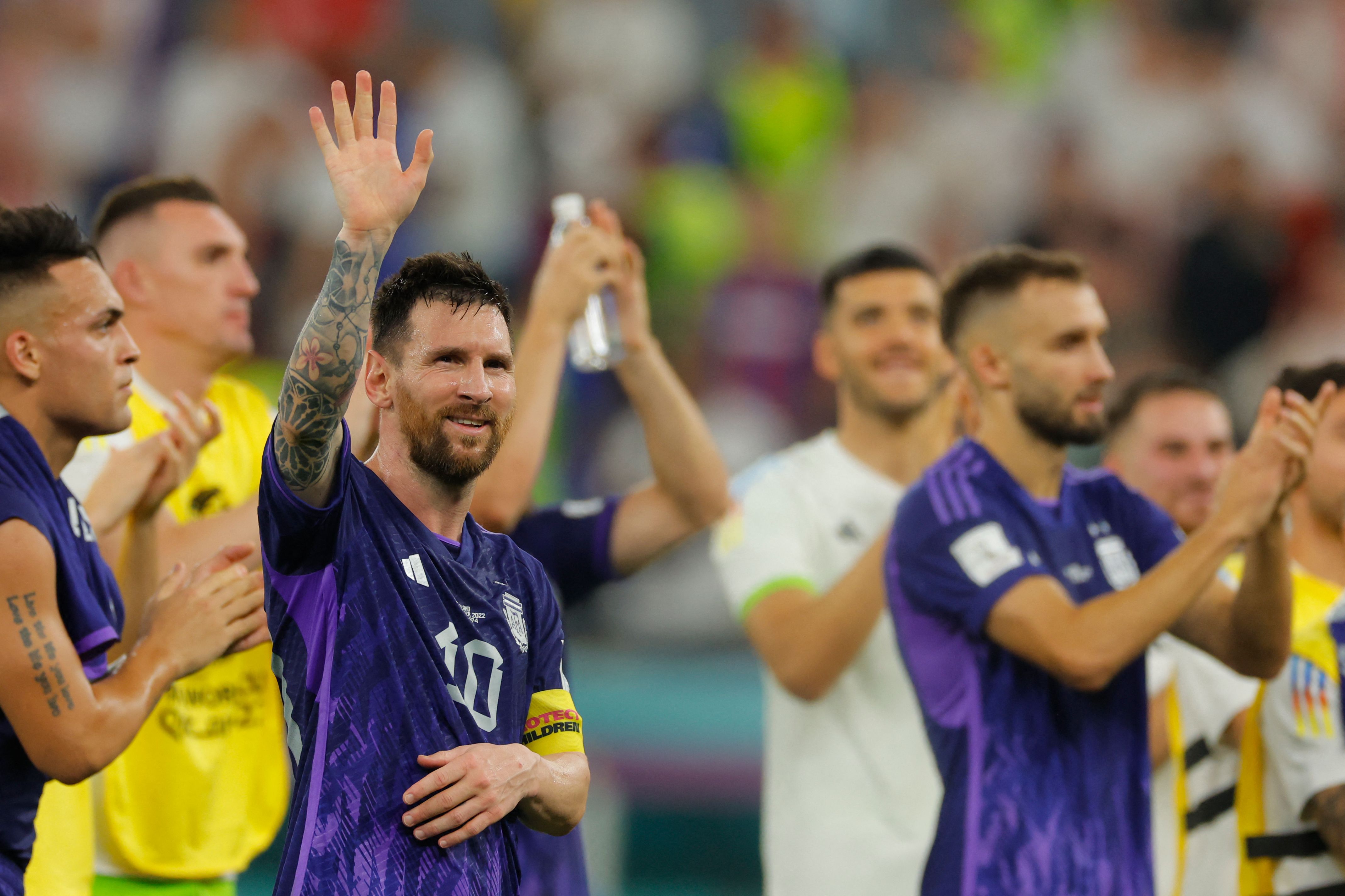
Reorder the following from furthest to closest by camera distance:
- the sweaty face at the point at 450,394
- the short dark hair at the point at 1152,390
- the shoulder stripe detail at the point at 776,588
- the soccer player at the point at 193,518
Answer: the short dark hair at the point at 1152,390 < the shoulder stripe detail at the point at 776,588 < the soccer player at the point at 193,518 < the sweaty face at the point at 450,394

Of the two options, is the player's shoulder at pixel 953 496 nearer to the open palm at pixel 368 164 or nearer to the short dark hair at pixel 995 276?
the short dark hair at pixel 995 276

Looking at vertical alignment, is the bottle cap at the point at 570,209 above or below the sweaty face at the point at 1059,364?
above

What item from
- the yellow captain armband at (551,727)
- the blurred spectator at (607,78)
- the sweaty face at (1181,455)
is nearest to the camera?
the yellow captain armband at (551,727)

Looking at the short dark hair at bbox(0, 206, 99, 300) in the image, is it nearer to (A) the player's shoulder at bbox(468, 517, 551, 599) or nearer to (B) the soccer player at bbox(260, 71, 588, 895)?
(B) the soccer player at bbox(260, 71, 588, 895)

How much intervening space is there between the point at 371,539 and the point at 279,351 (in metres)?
7.76

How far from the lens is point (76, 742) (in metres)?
3.20

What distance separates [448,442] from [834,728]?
2564 mm

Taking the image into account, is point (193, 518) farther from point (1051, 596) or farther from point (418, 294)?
point (1051, 596)

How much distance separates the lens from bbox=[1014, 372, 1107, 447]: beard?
4.20 meters

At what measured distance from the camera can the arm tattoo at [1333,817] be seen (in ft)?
13.7

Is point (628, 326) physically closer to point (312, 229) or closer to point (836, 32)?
point (312, 229)

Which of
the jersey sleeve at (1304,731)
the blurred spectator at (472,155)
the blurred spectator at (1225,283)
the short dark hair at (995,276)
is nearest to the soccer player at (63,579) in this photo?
the short dark hair at (995,276)

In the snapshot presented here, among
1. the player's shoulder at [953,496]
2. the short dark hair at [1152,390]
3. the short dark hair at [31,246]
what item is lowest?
the player's shoulder at [953,496]

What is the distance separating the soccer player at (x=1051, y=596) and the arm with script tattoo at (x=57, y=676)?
1.92 metres
